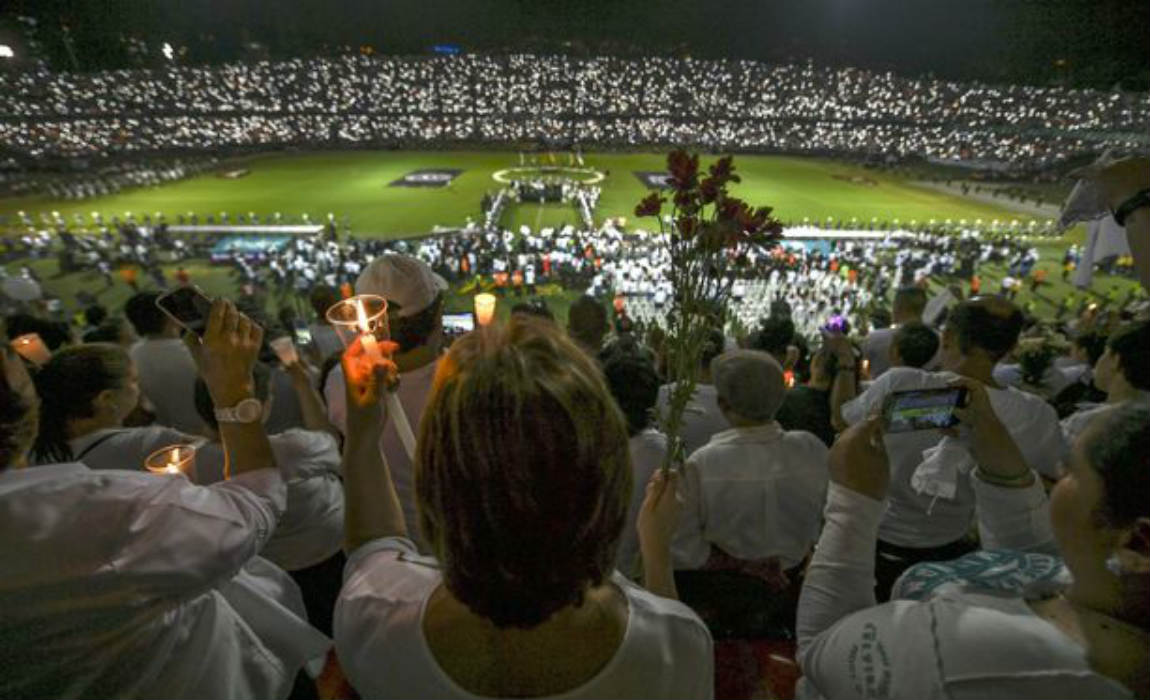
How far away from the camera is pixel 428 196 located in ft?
120

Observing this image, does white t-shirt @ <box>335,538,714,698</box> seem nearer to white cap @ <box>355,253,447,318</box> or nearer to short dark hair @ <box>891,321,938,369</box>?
white cap @ <box>355,253,447,318</box>

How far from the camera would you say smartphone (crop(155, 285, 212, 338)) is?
178 centimetres

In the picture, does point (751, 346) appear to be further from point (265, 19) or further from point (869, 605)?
point (265, 19)

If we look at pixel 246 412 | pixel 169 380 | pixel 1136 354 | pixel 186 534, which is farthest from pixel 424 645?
pixel 169 380

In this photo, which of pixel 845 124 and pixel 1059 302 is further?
pixel 845 124

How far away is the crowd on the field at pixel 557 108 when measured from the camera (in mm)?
53906

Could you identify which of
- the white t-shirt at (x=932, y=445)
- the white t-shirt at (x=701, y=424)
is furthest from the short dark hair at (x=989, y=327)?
the white t-shirt at (x=701, y=424)

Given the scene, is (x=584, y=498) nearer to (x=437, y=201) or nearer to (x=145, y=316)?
(x=145, y=316)

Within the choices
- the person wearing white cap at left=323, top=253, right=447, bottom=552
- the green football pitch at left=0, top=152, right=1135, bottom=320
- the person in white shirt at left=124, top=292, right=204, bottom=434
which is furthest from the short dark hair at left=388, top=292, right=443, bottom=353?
the green football pitch at left=0, top=152, right=1135, bottom=320

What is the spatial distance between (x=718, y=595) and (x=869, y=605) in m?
1.02

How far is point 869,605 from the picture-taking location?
1.63 m

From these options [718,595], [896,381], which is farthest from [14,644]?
→ [896,381]

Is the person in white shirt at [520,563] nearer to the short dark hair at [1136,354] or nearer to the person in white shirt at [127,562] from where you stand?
the person in white shirt at [127,562]

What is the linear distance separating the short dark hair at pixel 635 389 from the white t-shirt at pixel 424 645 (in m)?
→ 1.88
